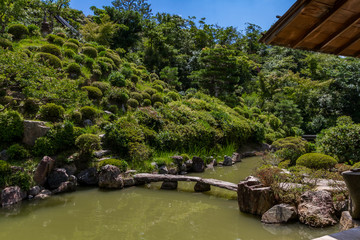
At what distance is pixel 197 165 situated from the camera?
9.55m

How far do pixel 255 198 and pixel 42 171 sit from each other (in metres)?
5.52

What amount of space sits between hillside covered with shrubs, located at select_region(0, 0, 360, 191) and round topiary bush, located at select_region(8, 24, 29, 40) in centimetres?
5

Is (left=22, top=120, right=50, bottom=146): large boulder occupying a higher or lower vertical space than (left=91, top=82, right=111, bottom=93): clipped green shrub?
lower

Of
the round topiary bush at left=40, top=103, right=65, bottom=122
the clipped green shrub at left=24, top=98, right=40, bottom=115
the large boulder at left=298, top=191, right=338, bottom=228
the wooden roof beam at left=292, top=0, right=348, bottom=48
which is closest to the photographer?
the wooden roof beam at left=292, top=0, right=348, bottom=48

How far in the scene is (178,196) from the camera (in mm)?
6418

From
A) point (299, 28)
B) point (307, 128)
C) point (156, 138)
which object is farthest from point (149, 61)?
point (299, 28)

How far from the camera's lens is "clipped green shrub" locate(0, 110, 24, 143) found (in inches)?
286

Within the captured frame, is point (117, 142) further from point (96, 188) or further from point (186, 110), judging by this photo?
point (186, 110)

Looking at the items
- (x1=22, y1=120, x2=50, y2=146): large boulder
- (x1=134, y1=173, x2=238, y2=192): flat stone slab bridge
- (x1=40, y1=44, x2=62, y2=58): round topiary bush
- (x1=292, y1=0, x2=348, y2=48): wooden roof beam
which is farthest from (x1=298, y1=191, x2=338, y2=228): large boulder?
(x1=40, y1=44, x2=62, y2=58): round topiary bush

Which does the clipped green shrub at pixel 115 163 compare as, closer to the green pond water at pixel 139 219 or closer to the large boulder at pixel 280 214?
the green pond water at pixel 139 219

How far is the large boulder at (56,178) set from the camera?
21.7ft

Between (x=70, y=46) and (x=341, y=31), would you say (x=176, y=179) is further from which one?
(x=70, y=46)

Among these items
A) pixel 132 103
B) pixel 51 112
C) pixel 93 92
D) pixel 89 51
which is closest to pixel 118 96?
pixel 132 103

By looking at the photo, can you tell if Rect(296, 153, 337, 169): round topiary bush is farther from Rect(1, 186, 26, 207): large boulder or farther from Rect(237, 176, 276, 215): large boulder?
Rect(1, 186, 26, 207): large boulder
